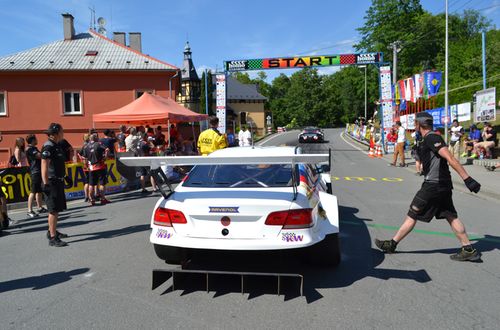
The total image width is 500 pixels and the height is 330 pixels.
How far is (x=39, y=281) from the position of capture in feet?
15.7

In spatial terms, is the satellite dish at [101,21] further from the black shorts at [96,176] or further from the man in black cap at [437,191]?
the man in black cap at [437,191]

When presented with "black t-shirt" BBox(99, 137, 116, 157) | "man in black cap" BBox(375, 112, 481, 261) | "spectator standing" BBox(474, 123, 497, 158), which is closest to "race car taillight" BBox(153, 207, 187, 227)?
"man in black cap" BBox(375, 112, 481, 261)

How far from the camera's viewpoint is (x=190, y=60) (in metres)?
51.6

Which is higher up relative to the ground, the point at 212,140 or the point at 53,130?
the point at 53,130

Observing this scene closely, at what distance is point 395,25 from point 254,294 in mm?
59742

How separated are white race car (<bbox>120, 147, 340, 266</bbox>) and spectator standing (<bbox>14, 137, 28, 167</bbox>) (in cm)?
668

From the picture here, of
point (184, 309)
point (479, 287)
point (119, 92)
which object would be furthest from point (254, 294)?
point (119, 92)

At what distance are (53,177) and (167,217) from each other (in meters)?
2.78

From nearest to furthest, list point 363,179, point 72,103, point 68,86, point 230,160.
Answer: point 230,160
point 363,179
point 68,86
point 72,103

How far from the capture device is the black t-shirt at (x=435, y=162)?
16.8 feet

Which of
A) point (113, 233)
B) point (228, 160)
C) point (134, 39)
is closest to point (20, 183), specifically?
point (113, 233)

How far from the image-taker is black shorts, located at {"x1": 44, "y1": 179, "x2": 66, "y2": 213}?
Result: 243 inches

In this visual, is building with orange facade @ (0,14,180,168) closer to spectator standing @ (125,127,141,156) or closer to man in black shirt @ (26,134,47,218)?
spectator standing @ (125,127,141,156)

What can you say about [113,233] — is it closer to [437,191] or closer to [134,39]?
[437,191]
